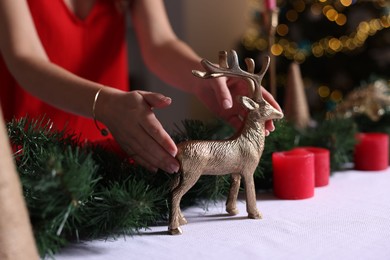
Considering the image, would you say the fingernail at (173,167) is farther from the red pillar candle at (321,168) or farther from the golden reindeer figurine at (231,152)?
the red pillar candle at (321,168)

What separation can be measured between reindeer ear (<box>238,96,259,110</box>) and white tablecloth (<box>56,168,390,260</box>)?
0.49ft

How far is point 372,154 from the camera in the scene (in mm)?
993

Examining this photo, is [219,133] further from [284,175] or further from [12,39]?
[12,39]

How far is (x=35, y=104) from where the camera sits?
1.16 m

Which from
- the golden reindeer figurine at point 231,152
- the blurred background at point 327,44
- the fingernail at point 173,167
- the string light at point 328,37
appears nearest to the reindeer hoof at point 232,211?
the golden reindeer figurine at point 231,152

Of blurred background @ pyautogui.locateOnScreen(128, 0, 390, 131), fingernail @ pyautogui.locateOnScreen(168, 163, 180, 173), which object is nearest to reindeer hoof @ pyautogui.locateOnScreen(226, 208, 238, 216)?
fingernail @ pyautogui.locateOnScreen(168, 163, 180, 173)

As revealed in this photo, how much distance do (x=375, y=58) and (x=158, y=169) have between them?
1.56 meters

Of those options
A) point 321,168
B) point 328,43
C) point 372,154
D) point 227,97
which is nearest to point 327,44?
point 328,43

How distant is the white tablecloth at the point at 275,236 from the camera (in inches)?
23.9

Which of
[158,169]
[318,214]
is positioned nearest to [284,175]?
[318,214]

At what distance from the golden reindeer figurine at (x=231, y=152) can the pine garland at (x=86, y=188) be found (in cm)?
3

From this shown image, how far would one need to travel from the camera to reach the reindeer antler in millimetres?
702

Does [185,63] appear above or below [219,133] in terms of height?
above

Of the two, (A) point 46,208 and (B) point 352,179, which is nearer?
(A) point 46,208
